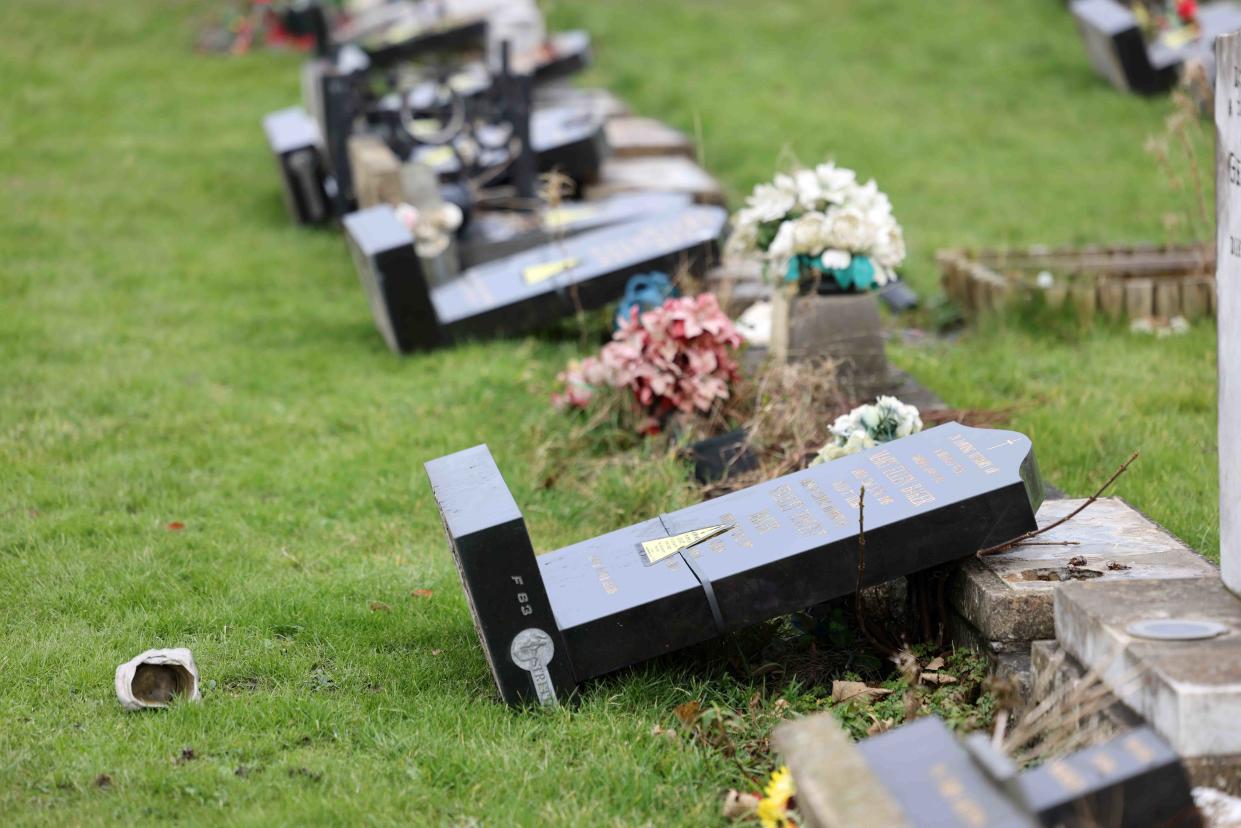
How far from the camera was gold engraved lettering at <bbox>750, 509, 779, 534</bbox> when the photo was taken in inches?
142

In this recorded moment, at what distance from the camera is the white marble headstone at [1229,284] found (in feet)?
9.75

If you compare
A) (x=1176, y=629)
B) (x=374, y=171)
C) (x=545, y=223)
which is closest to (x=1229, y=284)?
(x=1176, y=629)

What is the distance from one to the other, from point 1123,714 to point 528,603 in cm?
142

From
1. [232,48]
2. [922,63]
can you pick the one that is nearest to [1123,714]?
[922,63]

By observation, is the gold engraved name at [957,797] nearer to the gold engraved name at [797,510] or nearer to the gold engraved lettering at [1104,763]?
the gold engraved lettering at [1104,763]

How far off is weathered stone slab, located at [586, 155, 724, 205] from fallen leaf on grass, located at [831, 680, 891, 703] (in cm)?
602

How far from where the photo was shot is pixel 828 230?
17.9 ft

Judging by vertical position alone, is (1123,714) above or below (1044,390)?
above

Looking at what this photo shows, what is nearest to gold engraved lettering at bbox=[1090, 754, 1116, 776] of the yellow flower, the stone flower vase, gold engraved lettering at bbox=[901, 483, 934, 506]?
the yellow flower

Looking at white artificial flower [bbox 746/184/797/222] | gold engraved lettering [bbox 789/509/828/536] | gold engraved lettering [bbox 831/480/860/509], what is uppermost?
white artificial flower [bbox 746/184/797/222]

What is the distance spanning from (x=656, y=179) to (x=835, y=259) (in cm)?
434

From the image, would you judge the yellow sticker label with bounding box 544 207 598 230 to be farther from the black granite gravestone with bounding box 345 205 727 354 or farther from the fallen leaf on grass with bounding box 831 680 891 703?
the fallen leaf on grass with bounding box 831 680 891 703

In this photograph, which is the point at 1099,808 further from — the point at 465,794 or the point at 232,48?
the point at 232,48

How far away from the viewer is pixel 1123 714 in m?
2.80
